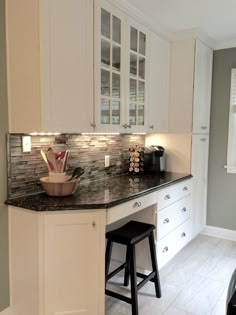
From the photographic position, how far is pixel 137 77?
8.95 feet

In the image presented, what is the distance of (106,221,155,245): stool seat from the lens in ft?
7.11

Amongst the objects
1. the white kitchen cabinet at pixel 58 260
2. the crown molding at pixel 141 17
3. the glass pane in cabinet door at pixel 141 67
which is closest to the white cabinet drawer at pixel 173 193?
the white kitchen cabinet at pixel 58 260

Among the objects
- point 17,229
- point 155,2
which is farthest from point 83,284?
point 155,2

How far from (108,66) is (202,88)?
151 centimetres

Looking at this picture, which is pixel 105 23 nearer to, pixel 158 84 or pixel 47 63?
pixel 47 63

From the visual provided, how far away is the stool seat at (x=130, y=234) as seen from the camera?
7.11ft

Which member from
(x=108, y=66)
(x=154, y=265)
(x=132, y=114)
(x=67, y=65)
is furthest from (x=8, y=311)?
(x=108, y=66)

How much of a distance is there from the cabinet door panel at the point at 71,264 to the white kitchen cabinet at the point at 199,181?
1826mm

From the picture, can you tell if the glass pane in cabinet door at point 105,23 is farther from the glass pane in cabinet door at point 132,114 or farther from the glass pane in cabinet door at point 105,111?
the glass pane in cabinet door at point 132,114

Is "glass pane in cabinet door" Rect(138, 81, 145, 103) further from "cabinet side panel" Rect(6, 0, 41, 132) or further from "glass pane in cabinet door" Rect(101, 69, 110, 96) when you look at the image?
"cabinet side panel" Rect(6, 0, 41, 132)

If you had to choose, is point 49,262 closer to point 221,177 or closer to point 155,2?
point 155,2

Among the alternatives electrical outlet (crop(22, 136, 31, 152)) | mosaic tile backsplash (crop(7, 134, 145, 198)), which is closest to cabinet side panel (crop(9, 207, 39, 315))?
mosaic tile backsplash (crop(7, 134, 145, 198))

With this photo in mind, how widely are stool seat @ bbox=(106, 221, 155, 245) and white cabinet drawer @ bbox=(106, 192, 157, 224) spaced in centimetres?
18

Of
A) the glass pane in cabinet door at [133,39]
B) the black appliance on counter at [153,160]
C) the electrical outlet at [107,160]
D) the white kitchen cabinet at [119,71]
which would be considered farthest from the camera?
the black appliance on counter at [153,160]
